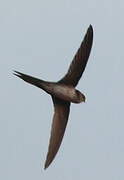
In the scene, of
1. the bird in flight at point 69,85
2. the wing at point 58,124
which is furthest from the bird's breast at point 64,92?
the wing at point 58,124

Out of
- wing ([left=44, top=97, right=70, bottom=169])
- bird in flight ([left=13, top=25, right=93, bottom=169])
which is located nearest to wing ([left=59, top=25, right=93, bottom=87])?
bird in flight ([left=13, top=25, right=93, bottom=169])

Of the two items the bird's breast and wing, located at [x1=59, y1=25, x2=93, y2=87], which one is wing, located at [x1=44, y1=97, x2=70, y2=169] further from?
wing, located at [x1=59, y1=25, x2=93, y2=87]

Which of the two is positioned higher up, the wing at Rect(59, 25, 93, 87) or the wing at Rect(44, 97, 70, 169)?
the wing at Rect(59, 25, 93, 87)

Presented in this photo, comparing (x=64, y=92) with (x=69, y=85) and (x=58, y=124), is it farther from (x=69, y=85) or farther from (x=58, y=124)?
(x=58, y=124)

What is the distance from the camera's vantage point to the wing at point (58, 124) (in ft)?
52.7

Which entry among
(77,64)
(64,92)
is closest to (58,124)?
(64,92)

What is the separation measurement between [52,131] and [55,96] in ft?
3.72

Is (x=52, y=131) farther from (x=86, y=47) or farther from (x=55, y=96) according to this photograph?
(x=86, y=47)

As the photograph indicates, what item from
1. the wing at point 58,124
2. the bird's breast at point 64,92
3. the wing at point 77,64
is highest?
the wing at point 77,64

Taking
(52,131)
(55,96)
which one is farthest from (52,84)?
(52,131)

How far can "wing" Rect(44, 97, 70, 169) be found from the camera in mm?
16062

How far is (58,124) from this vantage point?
1664 cm

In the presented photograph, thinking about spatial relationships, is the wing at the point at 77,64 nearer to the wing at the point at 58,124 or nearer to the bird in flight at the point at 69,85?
the bird in flight at the point at 69,85

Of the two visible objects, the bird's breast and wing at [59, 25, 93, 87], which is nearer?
the bird's breast
